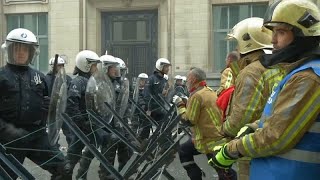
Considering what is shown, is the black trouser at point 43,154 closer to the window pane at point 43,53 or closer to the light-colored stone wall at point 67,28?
the light-colored stone wall at point 67,28

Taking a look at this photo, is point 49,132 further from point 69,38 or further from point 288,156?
point 69,38

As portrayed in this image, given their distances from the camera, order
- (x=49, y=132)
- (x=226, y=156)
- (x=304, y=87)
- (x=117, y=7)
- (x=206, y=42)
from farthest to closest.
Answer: (x=117, y=7), (x=206, y=42), (x=49, y=132), (x=226, y=156), (x=304, y=87)

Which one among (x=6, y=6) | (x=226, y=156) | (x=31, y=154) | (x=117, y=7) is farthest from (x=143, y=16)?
(x=226, y=156)

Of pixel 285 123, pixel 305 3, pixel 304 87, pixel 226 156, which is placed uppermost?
pixel 305 3

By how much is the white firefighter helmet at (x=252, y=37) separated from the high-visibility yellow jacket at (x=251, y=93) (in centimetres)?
37

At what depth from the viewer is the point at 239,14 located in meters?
19.5

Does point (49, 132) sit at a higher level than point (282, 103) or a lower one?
lower

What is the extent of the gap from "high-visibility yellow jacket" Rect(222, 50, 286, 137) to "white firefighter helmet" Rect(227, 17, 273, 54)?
1.20 ft

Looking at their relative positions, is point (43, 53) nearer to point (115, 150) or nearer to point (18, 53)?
point (115, 150)

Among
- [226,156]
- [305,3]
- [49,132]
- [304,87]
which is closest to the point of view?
[304,87]

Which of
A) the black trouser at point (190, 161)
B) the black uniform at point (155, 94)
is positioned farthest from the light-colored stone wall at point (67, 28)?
the black trouser at point (190, 161)

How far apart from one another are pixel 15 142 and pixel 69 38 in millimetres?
15625

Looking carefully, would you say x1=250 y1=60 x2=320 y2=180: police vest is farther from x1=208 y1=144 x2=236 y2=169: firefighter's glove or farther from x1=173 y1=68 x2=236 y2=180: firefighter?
x1=173 y1=68 x2=236 y2=180: firefighter

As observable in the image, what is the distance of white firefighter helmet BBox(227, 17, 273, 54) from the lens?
4295 mm
